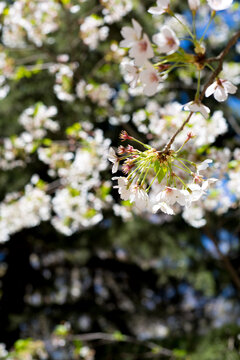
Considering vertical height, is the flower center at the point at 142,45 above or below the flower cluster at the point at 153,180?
above

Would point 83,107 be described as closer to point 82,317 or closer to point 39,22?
point 39,22

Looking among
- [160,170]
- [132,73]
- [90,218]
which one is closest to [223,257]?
[90,218]

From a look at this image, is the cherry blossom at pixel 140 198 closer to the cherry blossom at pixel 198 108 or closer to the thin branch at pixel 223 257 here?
the cherry blossom at pixel 198 108

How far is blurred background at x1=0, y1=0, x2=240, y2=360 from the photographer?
6.66ft

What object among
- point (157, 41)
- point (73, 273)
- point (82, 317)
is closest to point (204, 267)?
point (82, 317)

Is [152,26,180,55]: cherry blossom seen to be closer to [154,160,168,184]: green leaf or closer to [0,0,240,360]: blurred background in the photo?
[154,160,168,184]: green leaf

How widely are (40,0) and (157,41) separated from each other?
1.97 m

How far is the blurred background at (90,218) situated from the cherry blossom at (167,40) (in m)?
0.54

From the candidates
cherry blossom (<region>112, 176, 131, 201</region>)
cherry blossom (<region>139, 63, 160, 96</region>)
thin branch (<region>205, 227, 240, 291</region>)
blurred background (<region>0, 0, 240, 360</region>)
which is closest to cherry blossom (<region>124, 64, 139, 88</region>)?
cherry blossom (<region>139, 63, 160, 96</region>)

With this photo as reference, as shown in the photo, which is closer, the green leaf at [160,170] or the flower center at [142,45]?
the flower center at [142,45]

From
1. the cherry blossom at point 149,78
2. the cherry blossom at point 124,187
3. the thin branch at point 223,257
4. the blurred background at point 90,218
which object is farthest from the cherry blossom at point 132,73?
the thin branch at point 223,257

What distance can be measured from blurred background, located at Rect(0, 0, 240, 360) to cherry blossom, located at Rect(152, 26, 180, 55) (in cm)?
54

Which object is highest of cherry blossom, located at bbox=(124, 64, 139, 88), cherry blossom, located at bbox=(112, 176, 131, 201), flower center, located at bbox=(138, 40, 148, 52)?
flower center, located at bbox=(138, 40, 148, 52)

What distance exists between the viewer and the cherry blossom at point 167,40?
43 cm
